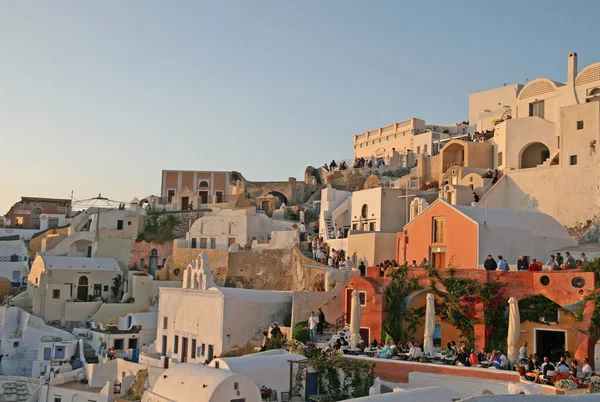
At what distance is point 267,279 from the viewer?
36.1 meters

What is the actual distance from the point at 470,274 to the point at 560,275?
2.89 metres

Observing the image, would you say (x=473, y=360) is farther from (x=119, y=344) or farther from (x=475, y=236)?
(x=119, y=344)

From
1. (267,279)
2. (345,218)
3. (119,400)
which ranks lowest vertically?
(119,400)

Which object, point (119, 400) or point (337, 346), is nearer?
point (337, 346)

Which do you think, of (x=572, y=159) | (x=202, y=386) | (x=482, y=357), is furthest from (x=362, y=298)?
(x=572, y=159)

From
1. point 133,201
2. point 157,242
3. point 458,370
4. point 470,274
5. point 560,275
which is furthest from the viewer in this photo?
point 133,201

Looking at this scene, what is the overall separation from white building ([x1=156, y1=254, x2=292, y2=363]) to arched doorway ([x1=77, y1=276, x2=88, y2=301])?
651 inches

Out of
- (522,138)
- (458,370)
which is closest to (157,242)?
(522,138)

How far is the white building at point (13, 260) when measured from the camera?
171 feet

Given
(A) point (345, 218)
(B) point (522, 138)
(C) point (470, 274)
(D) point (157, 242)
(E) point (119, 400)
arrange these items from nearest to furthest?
1. (C) point (470, 274)
2. (E) point (119, 400)
3. (B) point (522, 138)
4. (A) point (345, 218)
5. (D) point (157, 242)

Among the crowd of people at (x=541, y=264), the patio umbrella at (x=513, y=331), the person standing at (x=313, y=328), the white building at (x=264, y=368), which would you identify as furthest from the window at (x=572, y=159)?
the white building at (x=264, y=368)

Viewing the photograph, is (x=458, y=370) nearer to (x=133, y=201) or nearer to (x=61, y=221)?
(x=133, y=201)

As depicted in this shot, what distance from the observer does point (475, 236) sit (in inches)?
972

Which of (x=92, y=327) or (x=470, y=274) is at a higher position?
(x=470, y=274)
